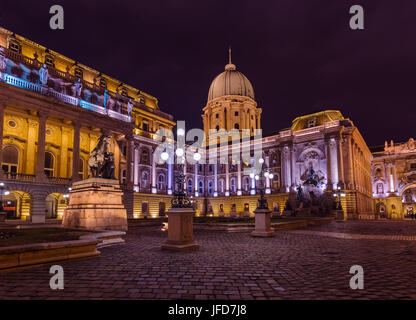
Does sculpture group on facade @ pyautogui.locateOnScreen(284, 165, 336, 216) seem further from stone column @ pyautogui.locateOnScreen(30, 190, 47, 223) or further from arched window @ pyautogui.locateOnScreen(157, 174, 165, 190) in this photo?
stone column @ pyautogui.locateOnScreen(30, 190, 47, 223)

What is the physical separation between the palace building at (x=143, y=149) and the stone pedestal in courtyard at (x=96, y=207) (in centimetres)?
1823

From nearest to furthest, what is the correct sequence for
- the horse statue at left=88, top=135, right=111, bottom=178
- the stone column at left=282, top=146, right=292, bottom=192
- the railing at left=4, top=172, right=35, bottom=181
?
the horse statue at left=88, top=135, right=111, bottom=178 → the railing at left=4, top=172, right=35, bottom=181 → the stone column at left=282, top=146, right=292, bottom=192

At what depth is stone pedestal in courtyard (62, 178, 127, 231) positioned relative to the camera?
Answer: 50.5ft

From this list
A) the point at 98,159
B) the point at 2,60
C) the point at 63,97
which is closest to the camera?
the point at 98,159

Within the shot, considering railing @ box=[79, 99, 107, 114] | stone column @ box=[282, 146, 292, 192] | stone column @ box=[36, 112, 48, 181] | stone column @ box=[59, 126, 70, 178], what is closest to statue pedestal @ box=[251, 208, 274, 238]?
stone column @ box=[36, 112, 48, 181]

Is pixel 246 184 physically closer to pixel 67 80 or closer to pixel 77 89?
pixel 77 89

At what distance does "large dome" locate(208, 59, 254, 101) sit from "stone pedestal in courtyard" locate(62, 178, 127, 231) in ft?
219

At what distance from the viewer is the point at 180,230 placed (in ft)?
32.4

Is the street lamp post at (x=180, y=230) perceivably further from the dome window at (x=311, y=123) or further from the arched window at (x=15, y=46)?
the dome window at (x=311, y=123)

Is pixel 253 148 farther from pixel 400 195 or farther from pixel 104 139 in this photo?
pixel 104 139

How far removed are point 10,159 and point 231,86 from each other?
57.7 metres

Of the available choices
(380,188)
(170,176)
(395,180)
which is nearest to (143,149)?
(170,176)
